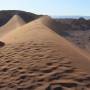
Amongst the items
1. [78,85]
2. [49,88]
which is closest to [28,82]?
[49,88]

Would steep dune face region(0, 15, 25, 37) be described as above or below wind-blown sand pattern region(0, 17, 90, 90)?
above

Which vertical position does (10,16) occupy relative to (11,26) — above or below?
above

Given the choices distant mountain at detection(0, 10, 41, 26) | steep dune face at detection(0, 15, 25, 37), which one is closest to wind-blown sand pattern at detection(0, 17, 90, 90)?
steep dune face at detection(0, 15, 25, 37)

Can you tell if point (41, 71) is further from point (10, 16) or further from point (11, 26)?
point (10, 16)

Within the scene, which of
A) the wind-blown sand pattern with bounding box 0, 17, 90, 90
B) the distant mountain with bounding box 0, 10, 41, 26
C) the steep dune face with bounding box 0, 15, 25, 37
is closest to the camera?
the wind-blown sand pattern with bounding box 0, 17, 90, 90

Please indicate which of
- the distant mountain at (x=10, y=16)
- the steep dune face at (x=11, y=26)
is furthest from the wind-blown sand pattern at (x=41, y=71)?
the distant mountain at (x=10, y=16)

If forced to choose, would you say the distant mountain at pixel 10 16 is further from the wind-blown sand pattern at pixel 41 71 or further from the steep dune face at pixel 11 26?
the wind-blown sand pattern at pixel 41 71

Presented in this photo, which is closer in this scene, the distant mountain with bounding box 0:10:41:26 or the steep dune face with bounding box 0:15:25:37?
the steep dune face with bounding box 0:15:25:37

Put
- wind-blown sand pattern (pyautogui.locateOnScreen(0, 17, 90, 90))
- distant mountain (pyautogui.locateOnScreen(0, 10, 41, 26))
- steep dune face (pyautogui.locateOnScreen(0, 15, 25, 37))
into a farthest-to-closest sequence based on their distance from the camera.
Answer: distant mountain (pyautogui.locateOnScreen(0, 10, 41, 26)) → steep dune face (pyautogui.locateOnScreen(0, 15, 25, 37)) → wind-blown sand pattern (pyautogui.locateOnScreen(0, 17, 90, 90))

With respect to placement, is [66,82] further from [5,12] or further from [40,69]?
[5,12]

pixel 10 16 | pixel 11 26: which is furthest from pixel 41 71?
pixel 10 16

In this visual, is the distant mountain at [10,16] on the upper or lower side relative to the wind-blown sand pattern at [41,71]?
upper

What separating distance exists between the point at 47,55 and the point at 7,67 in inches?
55.2

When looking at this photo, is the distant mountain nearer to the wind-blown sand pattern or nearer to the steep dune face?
the steep dune face
